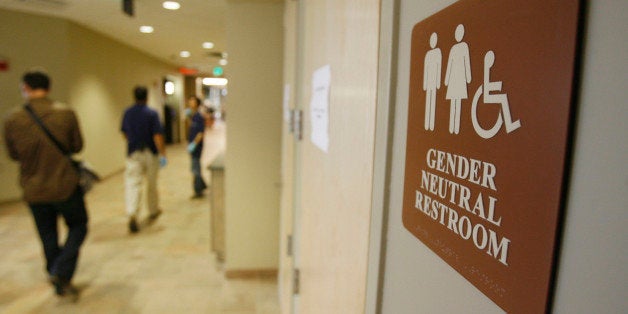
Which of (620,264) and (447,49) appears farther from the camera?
(447,49)

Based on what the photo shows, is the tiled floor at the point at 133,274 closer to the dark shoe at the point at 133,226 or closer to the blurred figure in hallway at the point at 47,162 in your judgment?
the dark shoe at the point at 133,226

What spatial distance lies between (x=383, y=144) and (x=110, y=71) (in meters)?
8.14

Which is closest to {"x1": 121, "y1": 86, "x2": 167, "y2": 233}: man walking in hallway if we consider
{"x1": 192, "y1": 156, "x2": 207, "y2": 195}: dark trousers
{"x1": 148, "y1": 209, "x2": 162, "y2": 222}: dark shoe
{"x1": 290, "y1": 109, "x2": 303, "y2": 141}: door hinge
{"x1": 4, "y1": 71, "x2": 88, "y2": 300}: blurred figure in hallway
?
{"x1": 148, "y1": 209, "x2": 162, "y2": 222}: dark shoe

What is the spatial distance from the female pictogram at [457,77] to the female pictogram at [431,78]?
0.02 metres

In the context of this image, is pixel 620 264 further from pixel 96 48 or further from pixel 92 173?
pixel 96 48

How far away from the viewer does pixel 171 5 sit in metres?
4.81

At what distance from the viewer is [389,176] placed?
601mm

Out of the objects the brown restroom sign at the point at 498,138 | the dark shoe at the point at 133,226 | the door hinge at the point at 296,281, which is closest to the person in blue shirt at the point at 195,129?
the dark shoe at the point at 133,226

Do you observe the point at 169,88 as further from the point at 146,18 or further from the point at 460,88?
the point at 460,88

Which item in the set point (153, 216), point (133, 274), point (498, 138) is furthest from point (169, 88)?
point (498, 138)

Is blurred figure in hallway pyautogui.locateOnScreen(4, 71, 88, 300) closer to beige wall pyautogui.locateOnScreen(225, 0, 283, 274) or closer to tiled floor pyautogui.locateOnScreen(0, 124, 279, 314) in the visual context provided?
tiled floor pyautogui.locateOnScreen(0, 124, 279, 314)

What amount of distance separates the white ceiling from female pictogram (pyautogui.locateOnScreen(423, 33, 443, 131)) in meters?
4.69

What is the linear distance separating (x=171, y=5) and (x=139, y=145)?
212 cm

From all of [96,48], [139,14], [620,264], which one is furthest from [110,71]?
[620,264]
